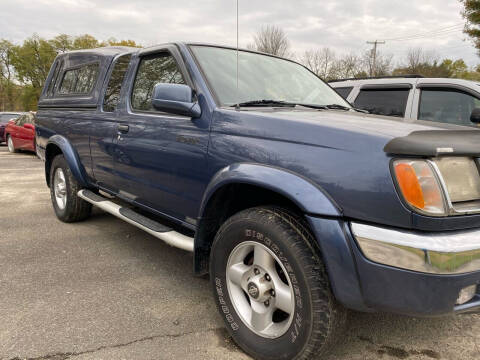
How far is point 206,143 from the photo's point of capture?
247 cm

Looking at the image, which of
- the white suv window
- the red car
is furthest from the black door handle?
the red car

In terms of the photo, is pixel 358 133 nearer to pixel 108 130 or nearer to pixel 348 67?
pixel 108 130

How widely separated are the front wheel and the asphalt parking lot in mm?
230

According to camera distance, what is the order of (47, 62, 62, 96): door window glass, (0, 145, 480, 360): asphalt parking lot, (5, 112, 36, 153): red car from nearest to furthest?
(0, 145, 480, 360): asphalt parking lot < (47, 62, 62, 96): door window glass < (5, 112, 36, 153): red car

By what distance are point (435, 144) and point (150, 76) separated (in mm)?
2407

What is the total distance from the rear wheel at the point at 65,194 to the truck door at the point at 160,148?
49.8 inches

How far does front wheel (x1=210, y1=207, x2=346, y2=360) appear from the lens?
184cm

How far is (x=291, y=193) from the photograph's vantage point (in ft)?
6.13

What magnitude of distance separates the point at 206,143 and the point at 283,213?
2.47 feet

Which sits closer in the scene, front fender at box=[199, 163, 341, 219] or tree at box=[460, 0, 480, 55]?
front fender at box=[199, 163, 341, 219]

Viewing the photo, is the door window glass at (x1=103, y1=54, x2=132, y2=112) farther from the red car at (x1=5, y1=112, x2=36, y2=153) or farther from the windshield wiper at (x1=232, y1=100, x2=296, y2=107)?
the red car at (x1=5, y1=112, x2=36, y2=153)

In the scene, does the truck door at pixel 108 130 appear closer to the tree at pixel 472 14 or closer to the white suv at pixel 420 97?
the white suv at pixel 420 97

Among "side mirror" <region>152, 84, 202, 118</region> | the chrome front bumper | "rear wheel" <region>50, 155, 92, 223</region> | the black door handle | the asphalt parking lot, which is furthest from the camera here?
"rear wheel" <region>50, 155, 92, 223</region>

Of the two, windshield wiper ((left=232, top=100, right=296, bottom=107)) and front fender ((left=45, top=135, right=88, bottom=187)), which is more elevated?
windshield wiper ((left=232, top=100, right=296, bottom=107))
